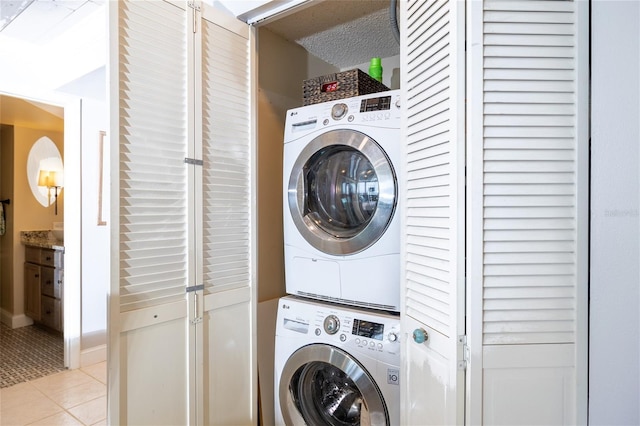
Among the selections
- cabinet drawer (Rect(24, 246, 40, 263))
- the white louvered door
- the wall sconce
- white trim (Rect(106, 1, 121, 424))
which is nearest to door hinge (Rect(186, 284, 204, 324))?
the white louvered door

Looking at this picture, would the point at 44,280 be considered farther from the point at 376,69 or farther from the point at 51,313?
the point at 376,69

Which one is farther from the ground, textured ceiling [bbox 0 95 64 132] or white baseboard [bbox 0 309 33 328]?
textured ceiling [bbox 0 95 64 132]

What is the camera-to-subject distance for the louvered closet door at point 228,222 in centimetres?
165

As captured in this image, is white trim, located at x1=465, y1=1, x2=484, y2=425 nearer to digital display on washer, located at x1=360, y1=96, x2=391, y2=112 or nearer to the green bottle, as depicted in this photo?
digital display on washer, located at x1=360, y1=96, x2=391, y2=112

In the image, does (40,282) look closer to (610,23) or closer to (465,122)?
(465,122)

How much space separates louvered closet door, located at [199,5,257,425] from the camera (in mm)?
1654

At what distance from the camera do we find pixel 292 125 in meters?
1.87

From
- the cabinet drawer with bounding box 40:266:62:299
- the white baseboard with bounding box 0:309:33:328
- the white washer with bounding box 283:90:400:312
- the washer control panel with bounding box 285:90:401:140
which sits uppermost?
the washer control panel with bounding box 285:90:401:140

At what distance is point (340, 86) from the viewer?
5.82 ft

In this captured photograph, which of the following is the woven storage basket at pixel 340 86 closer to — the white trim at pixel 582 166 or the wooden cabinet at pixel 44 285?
the white trim at pixel 582 166

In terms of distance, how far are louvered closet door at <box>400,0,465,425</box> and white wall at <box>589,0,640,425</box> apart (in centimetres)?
36

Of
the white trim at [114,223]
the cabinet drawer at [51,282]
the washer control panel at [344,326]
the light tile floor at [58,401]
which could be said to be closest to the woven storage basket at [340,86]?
the white trim at [114,223]

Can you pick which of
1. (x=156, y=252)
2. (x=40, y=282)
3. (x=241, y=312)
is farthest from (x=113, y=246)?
(x=40, y=282)

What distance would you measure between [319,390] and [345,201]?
3.10 ft
